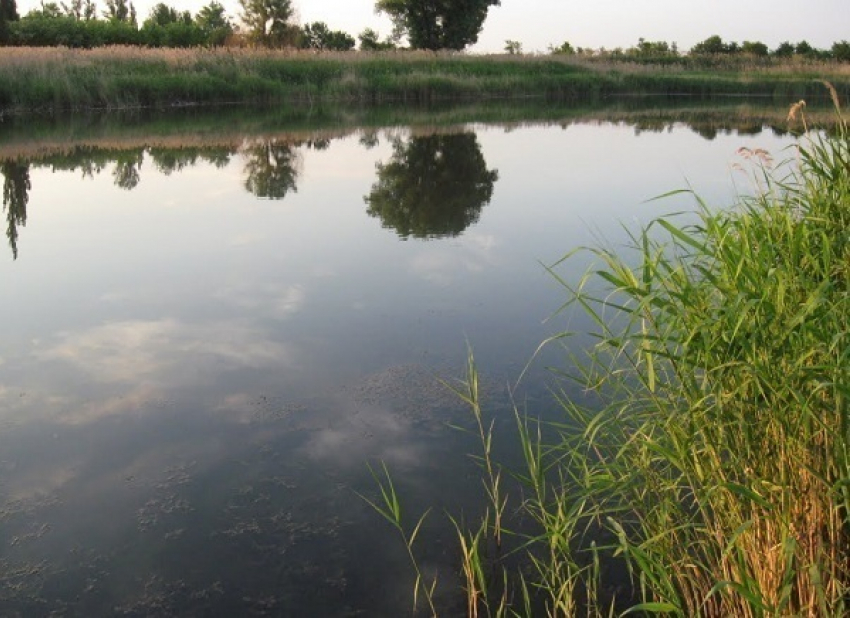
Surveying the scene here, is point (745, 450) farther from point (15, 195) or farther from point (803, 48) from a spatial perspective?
point (803, 48)

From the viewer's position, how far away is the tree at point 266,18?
33.2m

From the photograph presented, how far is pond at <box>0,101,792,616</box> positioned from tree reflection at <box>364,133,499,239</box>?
2.4 inches

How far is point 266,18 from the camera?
33.5 meters

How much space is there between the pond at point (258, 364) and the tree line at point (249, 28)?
77.1 ft

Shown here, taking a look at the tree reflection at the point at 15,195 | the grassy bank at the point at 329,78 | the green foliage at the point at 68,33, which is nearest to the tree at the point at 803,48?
the grassy bank at the point at 329,78

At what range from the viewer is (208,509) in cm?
295

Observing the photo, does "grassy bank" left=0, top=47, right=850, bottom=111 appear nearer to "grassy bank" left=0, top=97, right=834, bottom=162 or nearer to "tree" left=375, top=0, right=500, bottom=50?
"grassy bank" left=0, top=97, right=834, bottom=162

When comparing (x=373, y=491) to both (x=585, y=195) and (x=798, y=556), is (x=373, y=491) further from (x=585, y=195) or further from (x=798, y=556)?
(x=585, y=195)

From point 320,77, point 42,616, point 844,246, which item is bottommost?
point 42,616

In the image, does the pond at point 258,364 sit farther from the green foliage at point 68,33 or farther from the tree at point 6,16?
the green foliage at point 68,33

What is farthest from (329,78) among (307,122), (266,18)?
(266,18)

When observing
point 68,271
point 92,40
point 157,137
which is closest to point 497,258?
point 68,271

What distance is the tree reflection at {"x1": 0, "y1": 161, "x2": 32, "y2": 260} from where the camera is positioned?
750 cm

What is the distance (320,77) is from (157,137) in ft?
32.9
